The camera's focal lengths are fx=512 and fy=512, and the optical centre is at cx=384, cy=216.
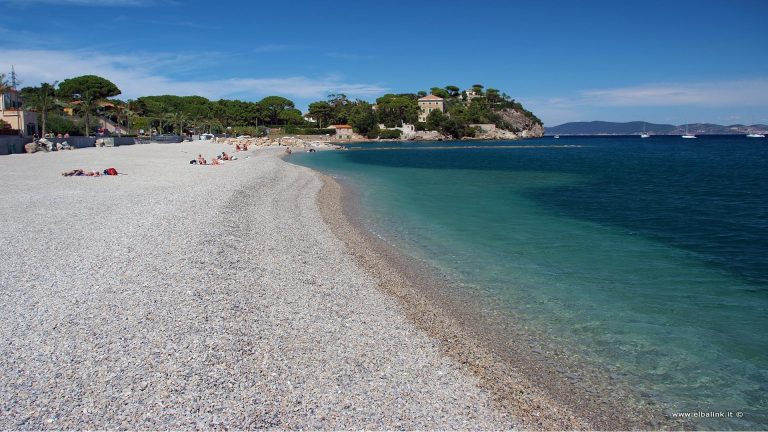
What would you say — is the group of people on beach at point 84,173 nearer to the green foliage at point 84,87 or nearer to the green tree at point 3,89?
the green tree at point 3,89

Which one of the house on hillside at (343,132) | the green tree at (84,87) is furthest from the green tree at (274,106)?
the green tree at (84,87)

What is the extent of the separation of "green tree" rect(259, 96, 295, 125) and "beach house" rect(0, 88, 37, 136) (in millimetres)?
78418

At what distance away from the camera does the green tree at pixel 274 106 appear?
140875 millimetres

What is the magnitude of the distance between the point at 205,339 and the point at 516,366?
4495 mm

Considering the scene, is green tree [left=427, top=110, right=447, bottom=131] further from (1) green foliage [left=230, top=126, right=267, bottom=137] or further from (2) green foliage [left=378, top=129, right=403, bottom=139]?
(1) green foliage [left=230, top=126, right=267, bottom=137]

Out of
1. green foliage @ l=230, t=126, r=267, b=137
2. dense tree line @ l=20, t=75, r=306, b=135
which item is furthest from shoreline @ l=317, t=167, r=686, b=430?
green foliage @ l=230, t=126, r=267, b=137

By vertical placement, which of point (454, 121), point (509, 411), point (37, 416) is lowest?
point (509, 411)

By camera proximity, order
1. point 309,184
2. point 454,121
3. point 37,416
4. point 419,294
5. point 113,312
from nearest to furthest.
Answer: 1. point 37,416
2. point 113,312
3. point 419,294
4. point 309,184
5. point 454,121

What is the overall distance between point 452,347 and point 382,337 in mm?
1117

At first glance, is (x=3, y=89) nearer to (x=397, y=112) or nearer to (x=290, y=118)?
(x=290, y=118)

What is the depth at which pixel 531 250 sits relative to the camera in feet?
50.1

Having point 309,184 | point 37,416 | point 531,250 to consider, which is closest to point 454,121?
point 309,184

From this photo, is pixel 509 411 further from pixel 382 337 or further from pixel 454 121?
pixel 454 121

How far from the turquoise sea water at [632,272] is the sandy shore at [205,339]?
2840mm
